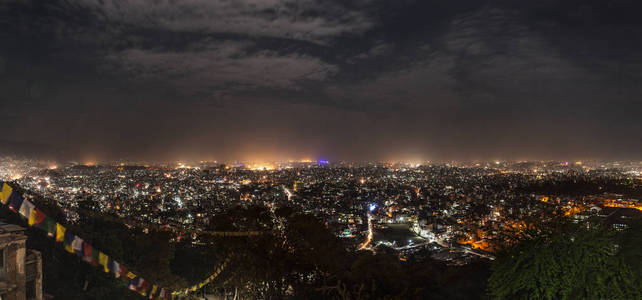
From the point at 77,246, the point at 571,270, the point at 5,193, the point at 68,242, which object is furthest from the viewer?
the point at 571,270

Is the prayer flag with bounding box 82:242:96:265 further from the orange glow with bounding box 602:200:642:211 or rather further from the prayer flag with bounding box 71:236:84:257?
the orange glow with bounding box 602:200:642:211

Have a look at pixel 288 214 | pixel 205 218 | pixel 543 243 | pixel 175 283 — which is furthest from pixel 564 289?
pixel 205 218

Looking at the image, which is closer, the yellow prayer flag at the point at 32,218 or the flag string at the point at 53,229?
the flag string at the point at 53,229

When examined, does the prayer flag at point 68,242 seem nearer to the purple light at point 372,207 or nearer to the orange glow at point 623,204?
the purple light at point 372,207

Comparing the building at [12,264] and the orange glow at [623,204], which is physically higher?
the building at [12,264]

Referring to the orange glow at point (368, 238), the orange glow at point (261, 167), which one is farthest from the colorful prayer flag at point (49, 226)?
the orange glow at point (261, 167)

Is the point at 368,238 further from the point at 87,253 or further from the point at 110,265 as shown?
the point at 87,253

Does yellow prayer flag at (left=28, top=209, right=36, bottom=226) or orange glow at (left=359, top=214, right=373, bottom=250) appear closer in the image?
yellow prayer flag at (left=28, top=209, right=36, bottom=226)

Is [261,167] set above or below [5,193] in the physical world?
below

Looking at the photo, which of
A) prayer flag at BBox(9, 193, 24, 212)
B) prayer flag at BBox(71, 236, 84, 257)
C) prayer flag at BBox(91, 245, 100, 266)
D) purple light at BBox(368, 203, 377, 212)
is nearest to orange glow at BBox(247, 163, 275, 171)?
purple light at BBox(368, 203, 377, 212)

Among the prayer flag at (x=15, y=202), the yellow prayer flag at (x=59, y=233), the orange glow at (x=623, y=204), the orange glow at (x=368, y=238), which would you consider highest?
the prayer flag at (x=15, y=202)

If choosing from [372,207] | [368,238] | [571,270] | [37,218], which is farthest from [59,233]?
[372,207]

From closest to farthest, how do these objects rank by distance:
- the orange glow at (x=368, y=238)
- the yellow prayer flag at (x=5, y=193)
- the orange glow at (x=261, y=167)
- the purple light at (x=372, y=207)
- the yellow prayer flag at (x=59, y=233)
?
the yellow prayer flag at (x=5, y=193), the yellow prayer flag at (x=59, y=233), the orange glow at (x=368, y=238), the purple light at (x=372, y=207), the orange glow at (x=261, y=167)
